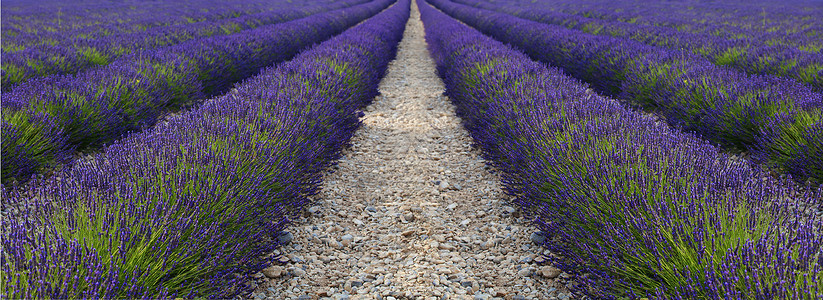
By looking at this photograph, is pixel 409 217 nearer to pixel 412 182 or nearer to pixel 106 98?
pixel 412 182

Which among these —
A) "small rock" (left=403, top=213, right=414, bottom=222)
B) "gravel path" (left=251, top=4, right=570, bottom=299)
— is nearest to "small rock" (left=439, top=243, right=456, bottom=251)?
"gravel path" (left=251, top=4, right=570, bottom=299)

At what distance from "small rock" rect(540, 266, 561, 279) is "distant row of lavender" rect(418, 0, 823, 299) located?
0.08 m

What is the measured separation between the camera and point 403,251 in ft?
8.73

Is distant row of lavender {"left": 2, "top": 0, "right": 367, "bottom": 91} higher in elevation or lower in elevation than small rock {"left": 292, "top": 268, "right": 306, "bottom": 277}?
higher

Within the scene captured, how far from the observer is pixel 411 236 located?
9.31 feet

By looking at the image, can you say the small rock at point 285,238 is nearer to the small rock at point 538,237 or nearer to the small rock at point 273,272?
the small rock at point 273,272

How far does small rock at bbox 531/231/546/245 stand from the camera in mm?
2677

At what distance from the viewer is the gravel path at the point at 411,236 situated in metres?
2.31

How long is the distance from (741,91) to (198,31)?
28.1ft

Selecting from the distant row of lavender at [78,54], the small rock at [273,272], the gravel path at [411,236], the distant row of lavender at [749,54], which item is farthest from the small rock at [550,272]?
the distant row of lavender at [78,54]

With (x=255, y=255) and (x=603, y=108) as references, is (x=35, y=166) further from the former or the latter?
(x=603, y=108)

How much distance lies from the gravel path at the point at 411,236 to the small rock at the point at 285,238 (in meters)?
0.01

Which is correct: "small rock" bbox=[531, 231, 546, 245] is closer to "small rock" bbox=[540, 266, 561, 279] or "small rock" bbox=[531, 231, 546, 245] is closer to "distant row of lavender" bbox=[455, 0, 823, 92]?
"small rock" bbox=[540, 266, 561, 279]

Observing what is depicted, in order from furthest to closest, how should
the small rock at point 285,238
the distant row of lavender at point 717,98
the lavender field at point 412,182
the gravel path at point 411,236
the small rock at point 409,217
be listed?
the distant row of lavender at point 717,98 < the small rock at point 409,217 < the small rock at point 285,238 < the gravel path at point 411,236 < the lavender field at point 412,182
